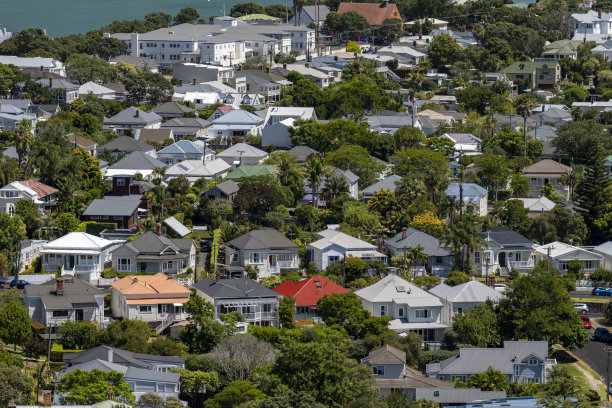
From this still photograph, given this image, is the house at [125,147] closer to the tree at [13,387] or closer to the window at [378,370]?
the window at [378,370]

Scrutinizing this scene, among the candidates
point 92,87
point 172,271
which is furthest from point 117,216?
point 92,87

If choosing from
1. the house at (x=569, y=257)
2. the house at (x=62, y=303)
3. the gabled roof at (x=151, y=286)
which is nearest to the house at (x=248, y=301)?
the gabled roof at (x=151, y=286)

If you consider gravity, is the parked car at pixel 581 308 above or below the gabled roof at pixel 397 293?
below

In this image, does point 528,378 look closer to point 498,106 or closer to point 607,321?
point 607,321

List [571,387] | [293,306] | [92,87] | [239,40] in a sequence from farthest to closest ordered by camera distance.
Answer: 1. [239,40]
2. [92,87]
3. [293,306]
4. [571,387]

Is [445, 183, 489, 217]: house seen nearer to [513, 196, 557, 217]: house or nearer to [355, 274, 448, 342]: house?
[513, 196, 557, 217]: house

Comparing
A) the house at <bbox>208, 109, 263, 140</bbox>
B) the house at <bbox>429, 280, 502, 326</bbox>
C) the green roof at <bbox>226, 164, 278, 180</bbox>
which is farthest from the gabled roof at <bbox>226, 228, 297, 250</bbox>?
the house at <bbox>208, 109, 263, 140</bbox>

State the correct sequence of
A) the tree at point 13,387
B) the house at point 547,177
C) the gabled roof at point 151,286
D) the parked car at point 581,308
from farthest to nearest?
the house at point 547,177 < the parked car at point 581,308 < the gabled roof at point 151,286 < the tree at point 13,387
